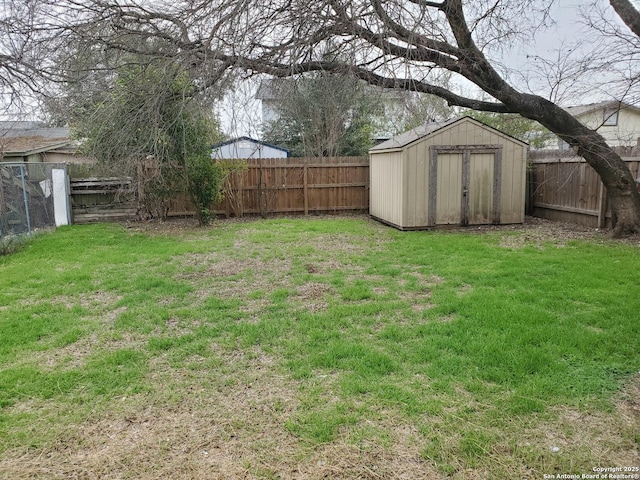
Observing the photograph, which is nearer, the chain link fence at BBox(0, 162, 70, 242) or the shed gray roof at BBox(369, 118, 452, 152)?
the chain link fence at BBox(0, 162, 70, 242)

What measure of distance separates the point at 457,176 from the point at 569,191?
247 centimetres

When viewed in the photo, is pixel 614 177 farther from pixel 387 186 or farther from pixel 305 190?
pixel 305 190

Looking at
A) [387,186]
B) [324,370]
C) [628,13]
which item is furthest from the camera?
[387,186]

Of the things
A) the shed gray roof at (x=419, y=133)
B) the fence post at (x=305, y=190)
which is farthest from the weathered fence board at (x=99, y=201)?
the shed gray roof at (x=419, y=133)

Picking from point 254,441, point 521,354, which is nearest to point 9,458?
point 254,441

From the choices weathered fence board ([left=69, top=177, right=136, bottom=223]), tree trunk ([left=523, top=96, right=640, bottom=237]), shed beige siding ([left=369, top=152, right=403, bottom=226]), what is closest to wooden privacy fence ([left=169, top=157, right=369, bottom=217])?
shed beige siding ([left=369, top=152, right=403, bottom=226])

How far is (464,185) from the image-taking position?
32.7 feet

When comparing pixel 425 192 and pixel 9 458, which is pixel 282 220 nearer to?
pixel 425 192

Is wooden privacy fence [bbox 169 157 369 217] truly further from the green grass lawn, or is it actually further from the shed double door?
the green grass lawn

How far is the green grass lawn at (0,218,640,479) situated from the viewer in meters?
2.44

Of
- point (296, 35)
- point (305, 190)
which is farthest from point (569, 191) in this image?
point (296, 35)

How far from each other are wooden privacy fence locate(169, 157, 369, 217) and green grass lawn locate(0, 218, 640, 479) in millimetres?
6169

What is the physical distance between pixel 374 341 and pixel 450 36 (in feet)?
11.0

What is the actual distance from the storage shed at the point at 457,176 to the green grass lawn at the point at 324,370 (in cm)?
343
